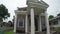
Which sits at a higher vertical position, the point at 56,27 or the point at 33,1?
the point at 33,1

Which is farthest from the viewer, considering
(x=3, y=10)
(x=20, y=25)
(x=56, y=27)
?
(x=3, y=10)

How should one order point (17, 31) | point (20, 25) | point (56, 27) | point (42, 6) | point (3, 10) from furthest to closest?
point (3, 10) → point (56, 27) → point (20, 25) → point (17, 31) → point (42, 6)

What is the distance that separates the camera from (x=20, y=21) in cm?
1548

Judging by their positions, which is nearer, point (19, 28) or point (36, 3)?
point (36, 3)

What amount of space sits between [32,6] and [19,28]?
18.3ft

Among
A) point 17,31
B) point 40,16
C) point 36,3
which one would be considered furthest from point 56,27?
point 36,3

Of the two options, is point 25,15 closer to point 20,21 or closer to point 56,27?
point 20,21

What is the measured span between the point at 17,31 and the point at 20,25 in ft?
4.74

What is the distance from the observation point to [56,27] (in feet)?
58.6

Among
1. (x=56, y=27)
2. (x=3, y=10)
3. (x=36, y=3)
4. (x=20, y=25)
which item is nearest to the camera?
(x=36, y=3)

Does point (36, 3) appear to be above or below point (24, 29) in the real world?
above

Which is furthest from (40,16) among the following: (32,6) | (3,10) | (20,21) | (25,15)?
(3,10)

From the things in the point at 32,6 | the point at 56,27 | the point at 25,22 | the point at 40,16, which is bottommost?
the point at 56,27

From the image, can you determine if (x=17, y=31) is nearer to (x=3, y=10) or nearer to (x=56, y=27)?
(x=56, y=27)
